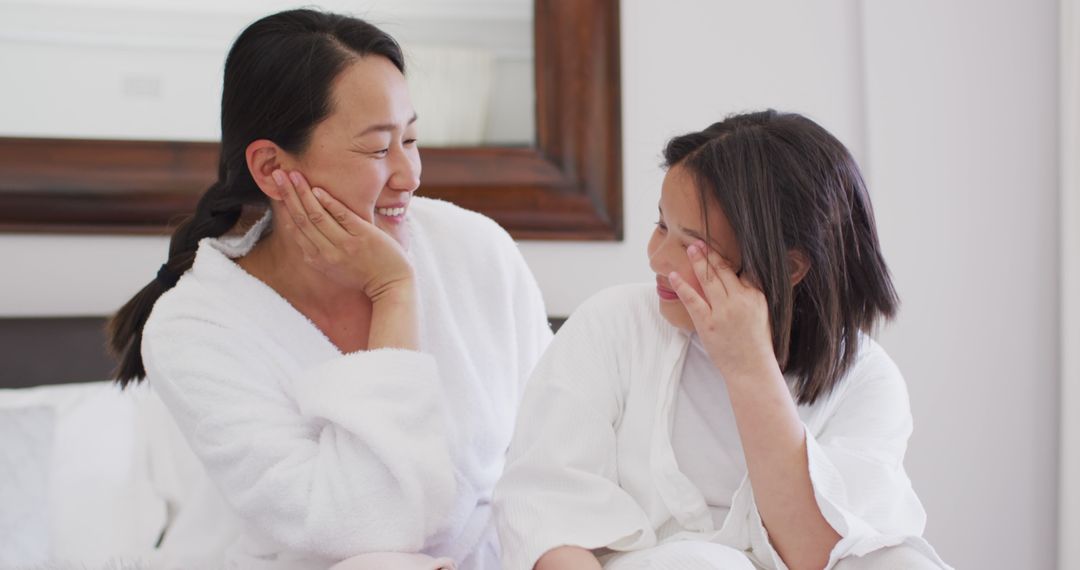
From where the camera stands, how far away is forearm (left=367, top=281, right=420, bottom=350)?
1495 millimetres

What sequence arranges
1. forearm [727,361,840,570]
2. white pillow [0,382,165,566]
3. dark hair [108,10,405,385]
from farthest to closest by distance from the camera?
white pillow [0,382,165,566] < dark hair [108,10,405,385] < forearm [727,361,840,570]

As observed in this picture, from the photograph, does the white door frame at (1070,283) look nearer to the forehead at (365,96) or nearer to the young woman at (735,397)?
the young woman at (735,397)

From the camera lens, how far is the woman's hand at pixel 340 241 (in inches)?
59.8

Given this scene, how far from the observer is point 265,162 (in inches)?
60.9

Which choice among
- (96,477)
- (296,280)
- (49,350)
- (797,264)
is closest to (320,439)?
(296,280)

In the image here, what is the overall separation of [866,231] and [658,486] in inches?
17.9

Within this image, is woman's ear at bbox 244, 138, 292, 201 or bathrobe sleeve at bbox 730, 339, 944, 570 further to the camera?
woman's ear at bbox 244, 138, 292, 201

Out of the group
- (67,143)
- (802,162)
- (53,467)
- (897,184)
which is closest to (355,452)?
(802,162)

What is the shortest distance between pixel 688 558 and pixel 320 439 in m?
0.54

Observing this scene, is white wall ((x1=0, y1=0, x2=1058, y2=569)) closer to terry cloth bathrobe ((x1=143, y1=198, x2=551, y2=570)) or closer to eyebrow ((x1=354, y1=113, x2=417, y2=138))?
terry cloth bathrobe ((x1=143, y1=198, x2=551, y2=570))

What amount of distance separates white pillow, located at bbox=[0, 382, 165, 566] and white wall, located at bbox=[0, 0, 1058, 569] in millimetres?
1434

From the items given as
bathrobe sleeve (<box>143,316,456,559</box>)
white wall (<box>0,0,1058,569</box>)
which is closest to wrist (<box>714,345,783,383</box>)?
bathrobe sleeve (<box>143,316,456,559</box>)

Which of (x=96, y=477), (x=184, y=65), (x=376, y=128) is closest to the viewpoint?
(x=376, y=128)

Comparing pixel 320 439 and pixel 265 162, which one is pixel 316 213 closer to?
pixel 265 162
